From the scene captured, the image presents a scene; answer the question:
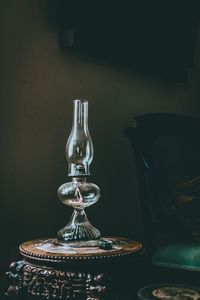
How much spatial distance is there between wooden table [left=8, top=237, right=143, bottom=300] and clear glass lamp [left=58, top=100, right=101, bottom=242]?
0.08 metres

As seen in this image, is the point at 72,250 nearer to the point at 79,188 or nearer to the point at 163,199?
the point at 79,188

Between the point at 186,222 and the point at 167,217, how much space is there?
10cm

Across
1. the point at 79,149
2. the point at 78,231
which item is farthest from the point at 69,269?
the point at 79,149

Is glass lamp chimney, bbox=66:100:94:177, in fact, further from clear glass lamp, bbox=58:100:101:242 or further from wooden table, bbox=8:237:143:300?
wooden table, bbox=8:237:143:300

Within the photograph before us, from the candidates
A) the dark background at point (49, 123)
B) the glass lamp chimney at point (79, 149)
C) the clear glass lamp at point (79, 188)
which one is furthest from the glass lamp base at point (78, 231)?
the dark background at point (49, 123)

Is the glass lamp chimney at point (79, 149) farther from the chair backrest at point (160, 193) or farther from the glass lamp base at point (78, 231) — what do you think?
the chair backrest at point (160, 193)

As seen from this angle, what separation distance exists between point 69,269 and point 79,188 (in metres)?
0.33

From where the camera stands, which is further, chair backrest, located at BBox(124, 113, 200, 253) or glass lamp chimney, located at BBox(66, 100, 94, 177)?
chair backrest, located at BBox(124, 113, 200, 253)

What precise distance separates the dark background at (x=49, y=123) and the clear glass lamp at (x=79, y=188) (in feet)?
1.15

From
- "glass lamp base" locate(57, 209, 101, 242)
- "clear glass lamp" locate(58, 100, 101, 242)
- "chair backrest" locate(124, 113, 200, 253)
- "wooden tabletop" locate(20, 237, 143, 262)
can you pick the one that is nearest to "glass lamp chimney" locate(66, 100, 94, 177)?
"clear glass lamp" locate(58, 100, 101, 242)

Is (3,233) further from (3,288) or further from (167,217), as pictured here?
(167,217)

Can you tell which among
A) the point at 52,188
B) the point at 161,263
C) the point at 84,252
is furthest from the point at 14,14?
the point at 161,263

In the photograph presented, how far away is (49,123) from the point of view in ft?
7.96

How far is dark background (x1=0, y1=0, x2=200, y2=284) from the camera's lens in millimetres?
2256
